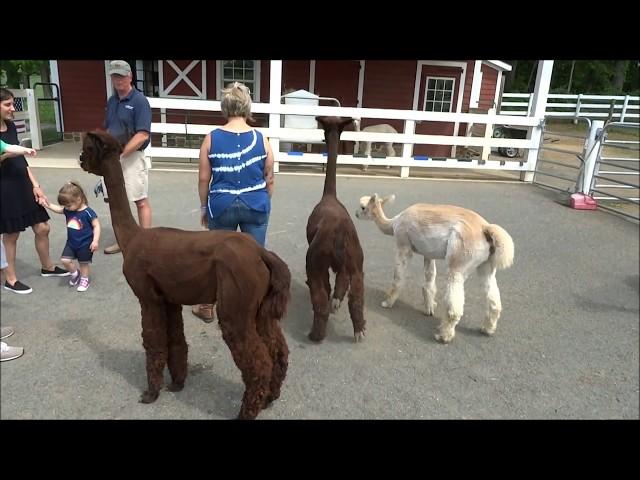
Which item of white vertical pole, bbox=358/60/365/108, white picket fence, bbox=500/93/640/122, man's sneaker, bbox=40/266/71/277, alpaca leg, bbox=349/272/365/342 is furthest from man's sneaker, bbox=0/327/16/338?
white picket fence, bbox=500/93/640/122

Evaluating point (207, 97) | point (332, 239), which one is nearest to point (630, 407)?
point (332, 239)

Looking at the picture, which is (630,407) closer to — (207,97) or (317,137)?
(317,137)

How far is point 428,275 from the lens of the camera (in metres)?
4.02

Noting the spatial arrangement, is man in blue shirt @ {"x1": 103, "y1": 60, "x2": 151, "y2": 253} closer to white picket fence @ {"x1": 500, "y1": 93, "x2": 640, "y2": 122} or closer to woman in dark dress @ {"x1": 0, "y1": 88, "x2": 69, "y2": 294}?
woman in dark dress @ {"x1": 0, "y1": 88, "x2": 69, "y2": 294}

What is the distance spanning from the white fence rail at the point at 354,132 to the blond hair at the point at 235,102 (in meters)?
6.18

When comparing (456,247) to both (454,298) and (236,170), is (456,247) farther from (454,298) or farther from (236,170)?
(236,170)

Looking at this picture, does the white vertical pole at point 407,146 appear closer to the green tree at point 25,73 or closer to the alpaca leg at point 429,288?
the alpaca leg at point 429,288

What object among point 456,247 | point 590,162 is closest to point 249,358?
point 456,247

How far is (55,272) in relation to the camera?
4.42m

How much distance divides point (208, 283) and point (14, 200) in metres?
2.44

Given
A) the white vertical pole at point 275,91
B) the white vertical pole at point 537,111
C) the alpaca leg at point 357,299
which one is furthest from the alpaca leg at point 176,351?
the white vertical pole at point 537,111

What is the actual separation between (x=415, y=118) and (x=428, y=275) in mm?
6461

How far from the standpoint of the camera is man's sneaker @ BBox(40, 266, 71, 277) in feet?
14.4

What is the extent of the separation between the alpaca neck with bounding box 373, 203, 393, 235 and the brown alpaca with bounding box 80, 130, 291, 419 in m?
1.82
